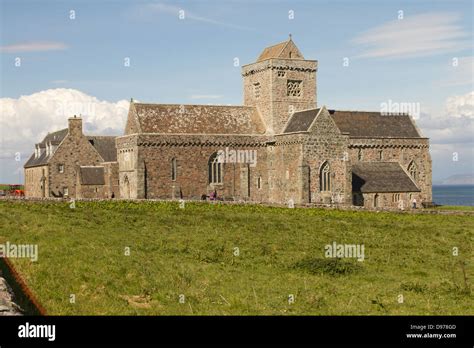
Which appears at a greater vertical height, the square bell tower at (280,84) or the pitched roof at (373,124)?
the square bell tower at (280,84)

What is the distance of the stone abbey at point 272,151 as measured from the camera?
5691 cm

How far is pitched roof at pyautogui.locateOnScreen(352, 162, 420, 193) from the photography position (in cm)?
6144

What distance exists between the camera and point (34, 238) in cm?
2662

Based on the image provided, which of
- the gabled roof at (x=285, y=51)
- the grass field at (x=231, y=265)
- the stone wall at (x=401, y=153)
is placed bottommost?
the grass field at (x=231, y=265)

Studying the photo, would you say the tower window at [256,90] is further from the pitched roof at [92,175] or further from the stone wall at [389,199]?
the pitched roof at [92,175]

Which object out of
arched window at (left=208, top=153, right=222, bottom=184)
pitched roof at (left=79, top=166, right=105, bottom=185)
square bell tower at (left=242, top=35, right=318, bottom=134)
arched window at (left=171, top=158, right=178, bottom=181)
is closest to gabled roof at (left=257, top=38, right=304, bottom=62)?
square bell tower at (left=242, top=35, right=318, bottom=134)

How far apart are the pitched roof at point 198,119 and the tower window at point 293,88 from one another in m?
3.59

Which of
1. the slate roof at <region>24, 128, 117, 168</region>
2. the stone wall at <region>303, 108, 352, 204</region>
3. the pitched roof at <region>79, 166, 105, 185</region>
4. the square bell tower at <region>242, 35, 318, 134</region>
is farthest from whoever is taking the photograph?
the slate roof at <region>24, 128, 117, 168</region>

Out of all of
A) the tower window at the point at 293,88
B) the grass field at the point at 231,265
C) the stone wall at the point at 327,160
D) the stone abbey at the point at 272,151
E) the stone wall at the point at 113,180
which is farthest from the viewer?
the tower window at the point at 293,88

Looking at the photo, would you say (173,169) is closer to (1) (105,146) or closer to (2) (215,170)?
(2) (215,170)

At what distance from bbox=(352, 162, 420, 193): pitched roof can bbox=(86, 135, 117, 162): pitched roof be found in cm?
2932

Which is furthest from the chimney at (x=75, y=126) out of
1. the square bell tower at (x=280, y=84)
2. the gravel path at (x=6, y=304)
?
the gravel path at (x=6, y=304)

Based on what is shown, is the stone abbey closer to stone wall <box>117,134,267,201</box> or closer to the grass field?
stone wall <box>117,134,267,201</box>
